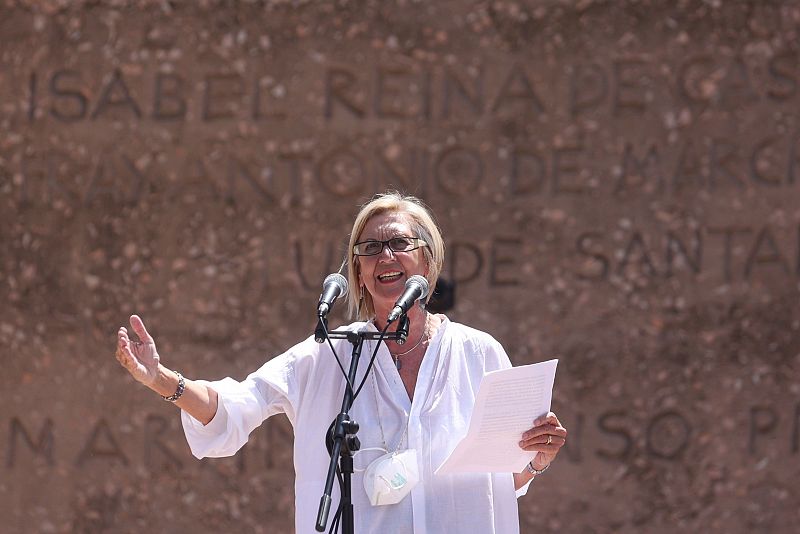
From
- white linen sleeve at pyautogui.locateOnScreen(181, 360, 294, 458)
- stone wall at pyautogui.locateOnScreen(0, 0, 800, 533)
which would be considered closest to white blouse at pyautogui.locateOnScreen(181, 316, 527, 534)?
white linen sleeve at pyautogui.locateOnScreen(181, 360, 294, 458)

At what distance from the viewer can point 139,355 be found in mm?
2586

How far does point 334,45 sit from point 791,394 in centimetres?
241

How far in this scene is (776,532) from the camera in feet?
16.2

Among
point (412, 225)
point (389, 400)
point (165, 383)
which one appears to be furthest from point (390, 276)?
point (165, 383)

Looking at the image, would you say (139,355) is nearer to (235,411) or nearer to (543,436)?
(235,411)

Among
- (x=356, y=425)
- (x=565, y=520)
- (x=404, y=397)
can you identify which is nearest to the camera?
(x=356, y=425)

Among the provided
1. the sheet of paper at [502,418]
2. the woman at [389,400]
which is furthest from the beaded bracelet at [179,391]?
the sheet of paper at [502,418]

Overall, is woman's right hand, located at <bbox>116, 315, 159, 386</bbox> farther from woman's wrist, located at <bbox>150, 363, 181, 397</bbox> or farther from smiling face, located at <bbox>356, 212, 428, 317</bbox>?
smiling face, located at <bbox>356, 212, 428, 317</bbox>

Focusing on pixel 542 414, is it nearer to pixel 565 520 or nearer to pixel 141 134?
pixel 565 520

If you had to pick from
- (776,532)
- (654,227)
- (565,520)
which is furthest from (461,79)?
(776,532)

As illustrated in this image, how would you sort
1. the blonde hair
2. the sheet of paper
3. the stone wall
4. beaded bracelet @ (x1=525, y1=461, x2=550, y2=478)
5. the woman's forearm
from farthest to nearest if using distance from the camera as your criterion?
the stone wall < the blonde hair < beaded bracelet @ (x1=525, y1=461, x2=550, y2=478) < the woman's forearm < the sheet of paper

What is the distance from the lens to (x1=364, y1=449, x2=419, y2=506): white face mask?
258 cm

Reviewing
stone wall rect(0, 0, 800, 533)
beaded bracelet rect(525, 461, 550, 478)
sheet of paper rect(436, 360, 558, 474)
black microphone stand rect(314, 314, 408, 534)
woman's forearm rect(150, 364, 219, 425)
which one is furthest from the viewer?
stone wall rect(0, 0, 800, 533)

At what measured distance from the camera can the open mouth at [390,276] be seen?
2.78 metres
